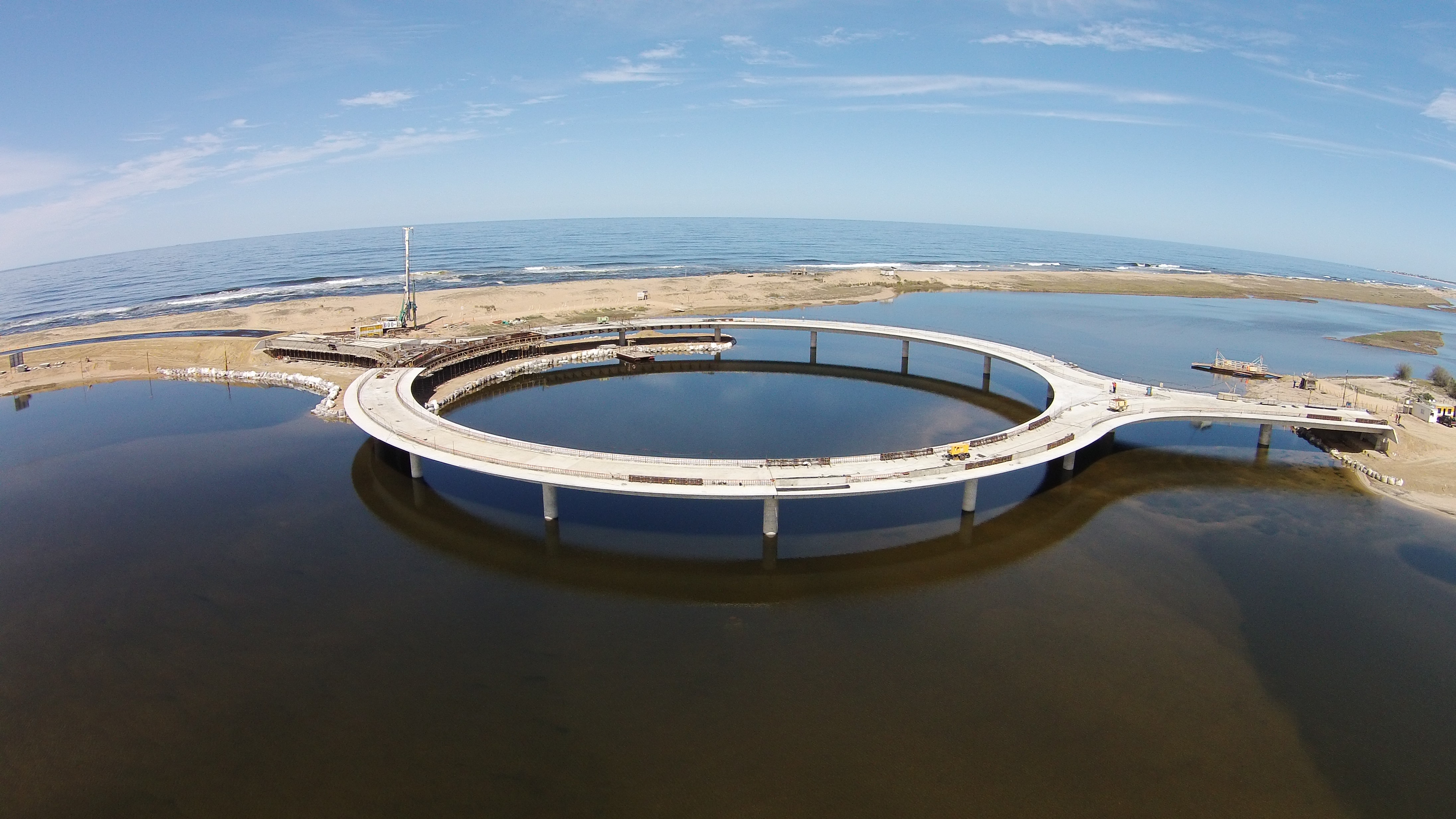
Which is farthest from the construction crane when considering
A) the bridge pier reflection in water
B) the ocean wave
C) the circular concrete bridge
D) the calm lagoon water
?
the ocean wave

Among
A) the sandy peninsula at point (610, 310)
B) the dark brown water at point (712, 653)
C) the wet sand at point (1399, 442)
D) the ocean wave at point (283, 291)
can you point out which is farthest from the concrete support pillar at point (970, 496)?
the ocean wave at point (283, 291)

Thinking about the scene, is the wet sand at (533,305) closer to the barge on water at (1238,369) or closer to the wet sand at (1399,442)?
the barge on water at (1238,369)

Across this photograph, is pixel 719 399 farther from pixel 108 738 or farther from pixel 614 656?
pixel 108 738

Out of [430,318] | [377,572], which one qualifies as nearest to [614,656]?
[377,572]

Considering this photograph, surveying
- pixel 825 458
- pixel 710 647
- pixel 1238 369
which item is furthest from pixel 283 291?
pixel 1238 369

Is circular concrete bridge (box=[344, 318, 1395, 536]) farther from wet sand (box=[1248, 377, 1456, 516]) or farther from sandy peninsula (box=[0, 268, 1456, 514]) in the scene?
sandy peninsula (box=[0, 268, 1456, 514])

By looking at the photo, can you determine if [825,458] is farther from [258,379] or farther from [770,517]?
[258,379]
